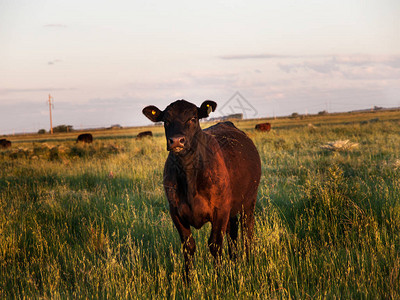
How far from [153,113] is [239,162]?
1.45 meters

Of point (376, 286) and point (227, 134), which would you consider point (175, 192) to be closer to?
point (227, 134)

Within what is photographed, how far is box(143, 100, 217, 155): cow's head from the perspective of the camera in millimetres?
3781

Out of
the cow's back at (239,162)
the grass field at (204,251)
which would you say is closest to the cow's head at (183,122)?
the cow's back at (239,162)

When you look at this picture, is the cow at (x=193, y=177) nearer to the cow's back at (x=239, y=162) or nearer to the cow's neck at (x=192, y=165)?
the cow's neck at (x=192, y=165)

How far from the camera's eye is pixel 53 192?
9.23 meters

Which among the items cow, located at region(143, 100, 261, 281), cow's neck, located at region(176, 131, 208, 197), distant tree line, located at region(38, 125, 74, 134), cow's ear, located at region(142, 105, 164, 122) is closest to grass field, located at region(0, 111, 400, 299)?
cow, located at region(143, 100, 261, 281)

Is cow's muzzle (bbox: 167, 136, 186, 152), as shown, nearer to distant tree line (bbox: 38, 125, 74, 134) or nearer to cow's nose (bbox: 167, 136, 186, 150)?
cow's nose (bbox: 167, 136, 186, 150)

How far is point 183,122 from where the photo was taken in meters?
4.01

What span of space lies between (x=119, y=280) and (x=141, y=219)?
277cm

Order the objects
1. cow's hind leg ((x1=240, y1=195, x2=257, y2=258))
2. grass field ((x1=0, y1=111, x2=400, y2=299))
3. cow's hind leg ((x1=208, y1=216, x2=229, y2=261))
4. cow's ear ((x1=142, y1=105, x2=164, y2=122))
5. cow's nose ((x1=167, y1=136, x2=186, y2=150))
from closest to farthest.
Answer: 1. cow's nose ((x1=167, y1=136, x2=186, y2=150))
2. grass field ((x1=0, y1=111, x2=400, y2=299))
3. cow's hind leg ((x1=208, y1=216, x2=229, y2=261))
4. cow's ear ((x1=142, y1=105, x2=164, y2=122))
5. cow's hind leg ((x1=240, y1=195, x2=257, y2=258))

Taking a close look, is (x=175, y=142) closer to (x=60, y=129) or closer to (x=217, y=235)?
(x=217, y=235)

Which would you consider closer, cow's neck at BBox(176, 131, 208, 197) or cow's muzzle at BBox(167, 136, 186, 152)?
cow's muzzle at BBox(167, 136, 186, 152)

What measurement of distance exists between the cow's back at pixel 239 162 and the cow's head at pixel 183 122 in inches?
27.0

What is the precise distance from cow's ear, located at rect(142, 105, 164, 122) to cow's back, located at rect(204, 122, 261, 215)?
32.1 inches
